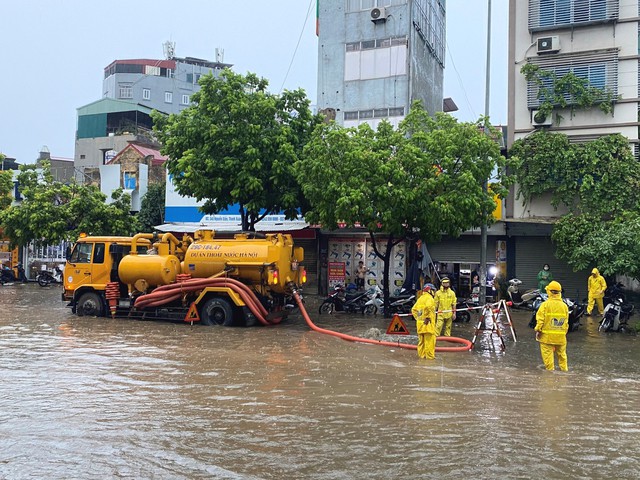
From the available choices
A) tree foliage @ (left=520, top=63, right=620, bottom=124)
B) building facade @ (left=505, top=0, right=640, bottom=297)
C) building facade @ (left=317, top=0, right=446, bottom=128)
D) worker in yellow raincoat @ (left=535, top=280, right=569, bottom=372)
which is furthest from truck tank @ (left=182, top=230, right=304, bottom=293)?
building facade @ (left=317, top=0, right=446, bottom=128)

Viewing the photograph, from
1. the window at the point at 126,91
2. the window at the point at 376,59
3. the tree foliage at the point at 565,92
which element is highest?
the window at the point at 126,91

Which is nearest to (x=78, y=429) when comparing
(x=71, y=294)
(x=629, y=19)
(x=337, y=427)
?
(x=337, y=427)

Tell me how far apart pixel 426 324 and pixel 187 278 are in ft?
24.4

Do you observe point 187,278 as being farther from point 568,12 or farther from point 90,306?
point 568,12

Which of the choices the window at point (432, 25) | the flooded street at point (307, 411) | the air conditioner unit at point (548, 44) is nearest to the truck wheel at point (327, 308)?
the flooded street at point (307, 411)

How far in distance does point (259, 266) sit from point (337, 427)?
8802 mm

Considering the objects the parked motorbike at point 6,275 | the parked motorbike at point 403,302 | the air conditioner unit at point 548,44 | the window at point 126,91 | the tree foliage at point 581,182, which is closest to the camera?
the parked motorbike at point 403,302

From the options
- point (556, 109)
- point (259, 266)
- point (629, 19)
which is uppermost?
point (629, 19)

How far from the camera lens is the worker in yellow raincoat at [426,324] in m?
10.7

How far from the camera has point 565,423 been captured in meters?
6.86

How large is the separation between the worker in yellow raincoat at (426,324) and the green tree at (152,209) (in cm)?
2302

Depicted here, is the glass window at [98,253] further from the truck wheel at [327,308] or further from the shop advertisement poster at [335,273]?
the shop advertisement poster at [335,273]

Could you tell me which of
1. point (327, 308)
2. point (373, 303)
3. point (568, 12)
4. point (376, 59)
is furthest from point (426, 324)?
point (376, 59)

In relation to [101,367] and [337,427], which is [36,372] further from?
[337,427]
